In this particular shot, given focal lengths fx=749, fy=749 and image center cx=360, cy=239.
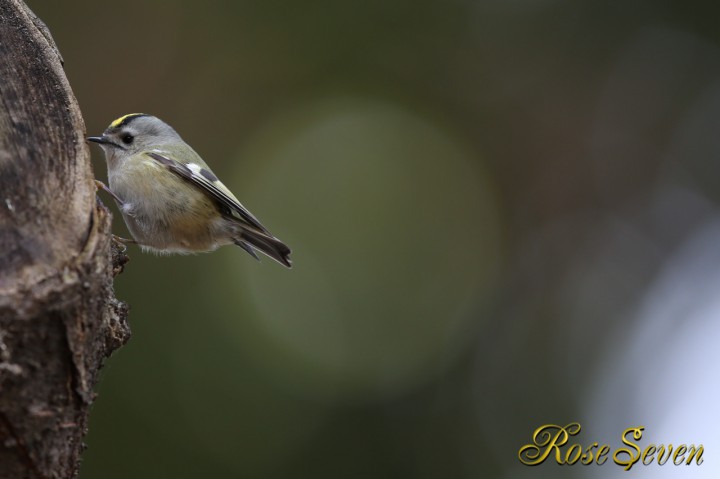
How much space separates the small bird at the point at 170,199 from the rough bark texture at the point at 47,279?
1.49m

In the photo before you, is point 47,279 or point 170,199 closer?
point 47,279

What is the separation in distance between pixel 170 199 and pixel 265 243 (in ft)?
1.77

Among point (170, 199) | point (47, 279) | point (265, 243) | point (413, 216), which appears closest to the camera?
point (47, 279)

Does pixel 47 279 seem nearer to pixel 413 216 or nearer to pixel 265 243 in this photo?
pixel 265 243

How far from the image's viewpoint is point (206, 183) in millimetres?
3861

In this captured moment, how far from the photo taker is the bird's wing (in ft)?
12.5

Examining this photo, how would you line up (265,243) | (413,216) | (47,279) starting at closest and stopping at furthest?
(47,279) < (265,243) < (413,216)

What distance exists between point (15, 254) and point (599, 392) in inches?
177

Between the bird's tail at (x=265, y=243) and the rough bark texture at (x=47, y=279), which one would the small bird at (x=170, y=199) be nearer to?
the bird's tail at (x=265, y=243)

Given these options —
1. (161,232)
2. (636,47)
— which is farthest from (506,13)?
(161,232)

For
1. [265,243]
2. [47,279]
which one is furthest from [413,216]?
[47,279]

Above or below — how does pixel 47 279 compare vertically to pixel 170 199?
above

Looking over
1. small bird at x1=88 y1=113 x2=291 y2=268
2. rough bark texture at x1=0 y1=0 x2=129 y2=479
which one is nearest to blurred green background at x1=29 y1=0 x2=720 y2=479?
small bird at x1=88 y1=113 x2=291 y2=268

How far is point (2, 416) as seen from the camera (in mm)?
1834
